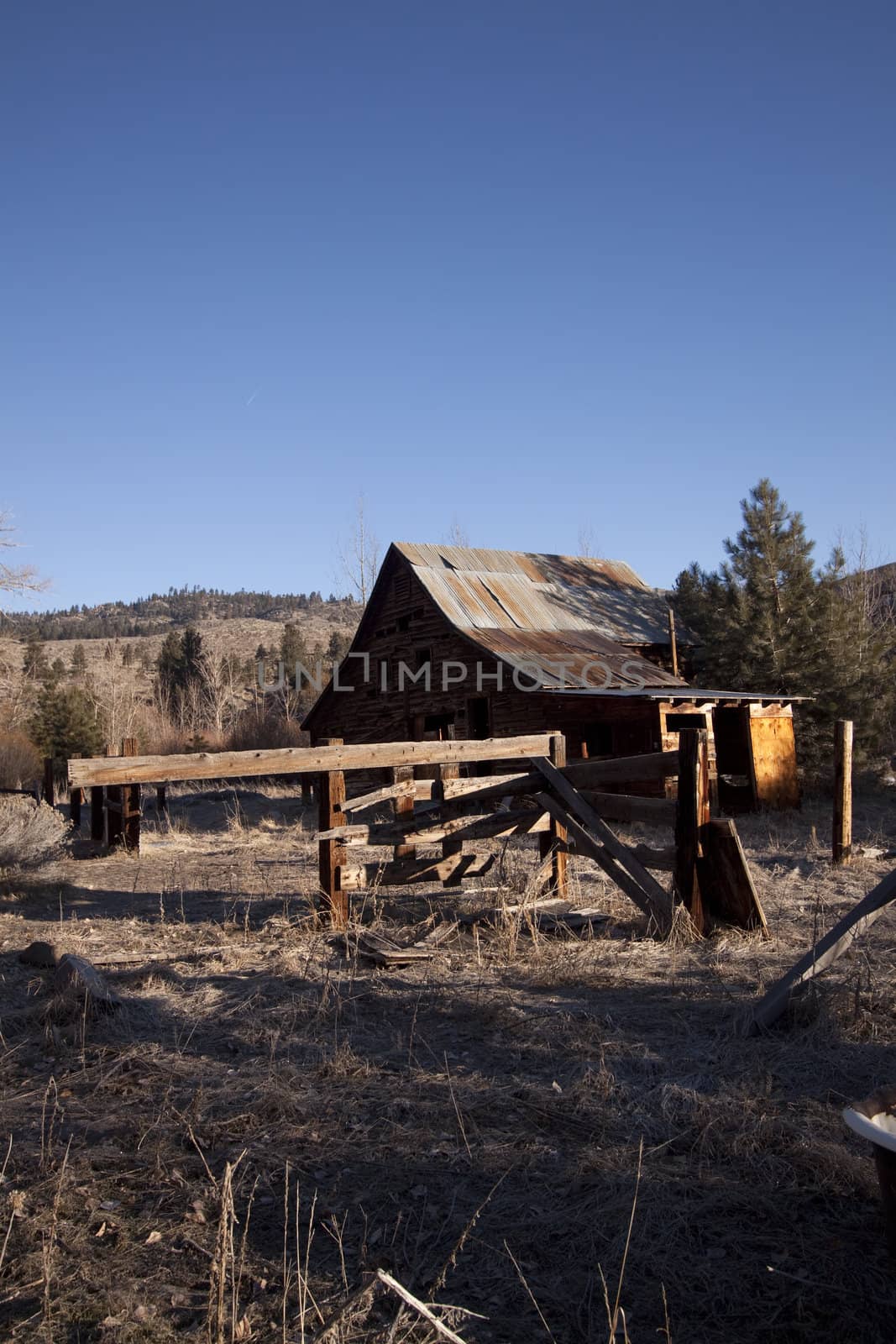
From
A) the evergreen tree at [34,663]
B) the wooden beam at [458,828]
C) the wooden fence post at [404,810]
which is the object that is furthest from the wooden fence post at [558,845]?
the evergreen tree at [34,663]

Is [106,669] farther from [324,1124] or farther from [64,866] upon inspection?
[324,1124]

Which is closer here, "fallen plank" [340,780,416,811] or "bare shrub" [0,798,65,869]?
"fallen plank" [340,780,416,811]

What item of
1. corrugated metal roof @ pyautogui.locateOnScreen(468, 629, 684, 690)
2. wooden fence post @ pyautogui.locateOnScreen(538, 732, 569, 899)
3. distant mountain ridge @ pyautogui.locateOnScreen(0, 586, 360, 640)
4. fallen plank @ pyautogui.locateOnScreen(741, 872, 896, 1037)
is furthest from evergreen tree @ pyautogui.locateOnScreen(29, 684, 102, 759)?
distant mountain ridge @ pyautogui.locateOnScreen(0, 586, 360, 640)

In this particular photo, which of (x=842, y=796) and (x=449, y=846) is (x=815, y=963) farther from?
(x=842, y=796)

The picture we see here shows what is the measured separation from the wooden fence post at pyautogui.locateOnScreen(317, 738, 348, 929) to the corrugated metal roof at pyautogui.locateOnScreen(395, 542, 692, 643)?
45.8ft

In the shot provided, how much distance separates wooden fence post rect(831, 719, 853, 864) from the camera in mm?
11578

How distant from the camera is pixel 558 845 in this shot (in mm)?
8664

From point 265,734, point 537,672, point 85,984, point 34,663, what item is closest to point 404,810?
point 85,984

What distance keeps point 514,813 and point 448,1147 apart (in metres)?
4.80

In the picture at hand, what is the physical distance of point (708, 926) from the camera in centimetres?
718

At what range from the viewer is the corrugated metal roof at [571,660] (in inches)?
795

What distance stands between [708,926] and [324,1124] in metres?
3.97

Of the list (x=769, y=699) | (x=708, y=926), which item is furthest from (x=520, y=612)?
(x=708, y=926)

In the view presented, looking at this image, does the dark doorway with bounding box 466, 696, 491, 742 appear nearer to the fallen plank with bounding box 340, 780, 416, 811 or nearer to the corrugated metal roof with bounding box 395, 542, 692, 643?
the corrugated metal roof with bounding box 395, 542, 692, 643
